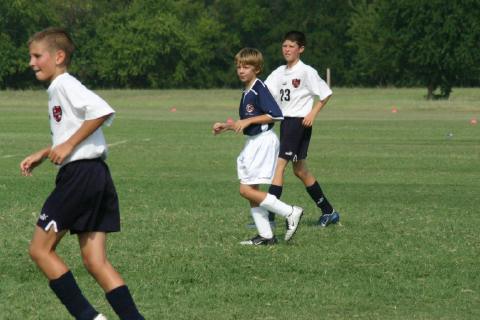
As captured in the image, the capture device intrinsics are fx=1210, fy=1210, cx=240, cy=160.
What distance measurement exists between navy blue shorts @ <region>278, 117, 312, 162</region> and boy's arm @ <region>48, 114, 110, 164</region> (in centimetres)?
586

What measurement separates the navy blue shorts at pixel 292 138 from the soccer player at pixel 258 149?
64.8 inches

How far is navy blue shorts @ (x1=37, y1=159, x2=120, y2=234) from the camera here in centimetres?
673

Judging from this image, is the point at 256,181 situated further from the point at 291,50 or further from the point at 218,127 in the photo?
the point at 291,50

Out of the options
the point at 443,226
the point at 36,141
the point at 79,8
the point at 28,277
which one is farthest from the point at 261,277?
the point at 79,8

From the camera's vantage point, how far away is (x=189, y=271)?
920 cm

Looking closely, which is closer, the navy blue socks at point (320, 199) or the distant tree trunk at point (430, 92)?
the navy blue socks at point (320, 199)

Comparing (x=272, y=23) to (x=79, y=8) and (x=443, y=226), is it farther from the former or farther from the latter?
(x=443, y=226)

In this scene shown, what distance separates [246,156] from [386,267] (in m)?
1.94

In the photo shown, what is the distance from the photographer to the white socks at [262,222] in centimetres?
1077

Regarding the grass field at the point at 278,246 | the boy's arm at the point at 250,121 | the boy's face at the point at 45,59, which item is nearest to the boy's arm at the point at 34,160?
the boy's face at the point at 45,59

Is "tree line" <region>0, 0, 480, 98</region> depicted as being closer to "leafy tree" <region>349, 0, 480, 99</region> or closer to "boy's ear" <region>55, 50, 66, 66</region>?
"leafy tree" <region>349, 0, 480, 99</region>

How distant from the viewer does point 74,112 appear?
6828mm

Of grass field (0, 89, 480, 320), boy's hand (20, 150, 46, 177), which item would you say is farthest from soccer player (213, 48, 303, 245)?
boy's hand (20, 150, 46, 177)

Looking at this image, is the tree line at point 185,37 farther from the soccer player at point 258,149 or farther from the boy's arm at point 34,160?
the boy's arm at point 34,160
